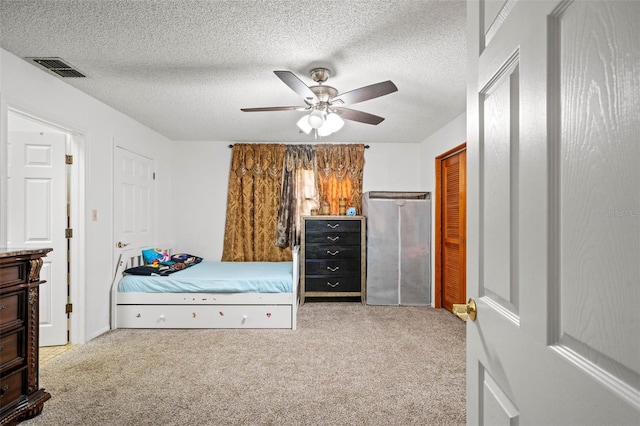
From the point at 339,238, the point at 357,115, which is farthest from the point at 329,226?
the point at 357,115

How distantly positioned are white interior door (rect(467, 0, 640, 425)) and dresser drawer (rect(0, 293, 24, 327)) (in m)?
2.40

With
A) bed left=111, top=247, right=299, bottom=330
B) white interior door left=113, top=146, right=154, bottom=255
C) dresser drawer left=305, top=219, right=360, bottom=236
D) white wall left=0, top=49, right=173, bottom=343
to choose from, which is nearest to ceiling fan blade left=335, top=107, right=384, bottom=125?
bed left=111, top=247, right=299, bottom=330

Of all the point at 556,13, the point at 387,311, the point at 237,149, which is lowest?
the point at 387,311

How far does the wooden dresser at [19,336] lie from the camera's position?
1944mm

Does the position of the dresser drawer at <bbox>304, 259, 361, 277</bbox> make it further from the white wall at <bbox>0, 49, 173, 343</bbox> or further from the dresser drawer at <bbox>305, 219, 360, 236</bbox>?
the white wall at <bbox>0, 49, 173, 343</bbox>

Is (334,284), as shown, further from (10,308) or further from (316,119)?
(10,308)

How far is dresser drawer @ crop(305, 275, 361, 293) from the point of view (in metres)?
4.78

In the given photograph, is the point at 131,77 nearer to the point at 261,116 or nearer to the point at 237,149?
the point at 261,116

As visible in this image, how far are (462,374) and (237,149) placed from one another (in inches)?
158

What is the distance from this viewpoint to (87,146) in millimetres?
3291

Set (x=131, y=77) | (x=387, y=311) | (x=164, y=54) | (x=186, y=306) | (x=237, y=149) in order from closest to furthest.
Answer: (x=164, y=54), (x=131, y=77), (x=186, y=306), (x=387, y=311), (x=237, y=149)

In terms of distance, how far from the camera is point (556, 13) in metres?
0.60

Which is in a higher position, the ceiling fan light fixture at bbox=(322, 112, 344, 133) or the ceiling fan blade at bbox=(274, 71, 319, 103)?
the ceiling fan blade at bbox=(274, 71, 319, 103)

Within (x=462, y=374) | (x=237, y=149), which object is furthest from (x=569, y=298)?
(x=237, y=149)
